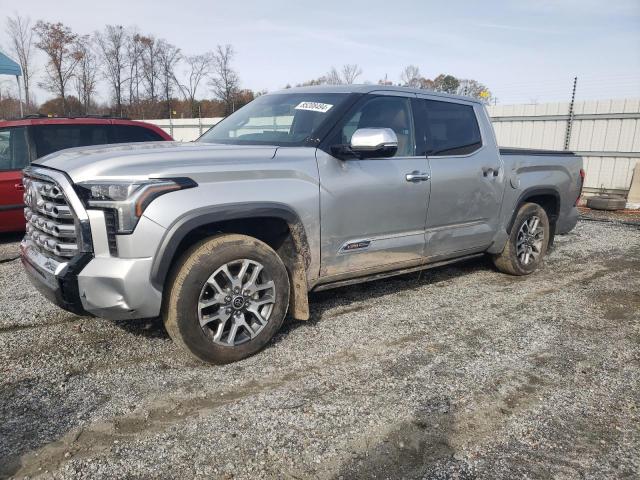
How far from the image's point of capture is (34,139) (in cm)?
650

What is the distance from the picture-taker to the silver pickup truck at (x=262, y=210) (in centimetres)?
284

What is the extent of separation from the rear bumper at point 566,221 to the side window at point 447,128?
5.85 feet

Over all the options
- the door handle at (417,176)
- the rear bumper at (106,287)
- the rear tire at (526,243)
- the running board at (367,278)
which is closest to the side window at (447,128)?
the door handle at (417,176)

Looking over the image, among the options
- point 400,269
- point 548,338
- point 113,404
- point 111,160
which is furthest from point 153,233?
point 548,338

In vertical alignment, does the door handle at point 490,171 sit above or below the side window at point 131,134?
below

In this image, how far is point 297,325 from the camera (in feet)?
13.1

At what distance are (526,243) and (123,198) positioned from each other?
174 inches

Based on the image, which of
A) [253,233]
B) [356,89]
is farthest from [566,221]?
[253,233]

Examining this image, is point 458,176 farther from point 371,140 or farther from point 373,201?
point 371,140

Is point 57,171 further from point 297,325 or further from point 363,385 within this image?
point 363,385

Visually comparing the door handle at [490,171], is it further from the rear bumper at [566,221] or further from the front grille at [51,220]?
the front grille at [51,220]

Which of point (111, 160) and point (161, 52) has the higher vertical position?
point (161, 52)

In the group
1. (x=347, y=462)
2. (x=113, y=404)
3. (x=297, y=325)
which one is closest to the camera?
(x=347, y=462)

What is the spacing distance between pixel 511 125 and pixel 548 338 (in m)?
12.0
